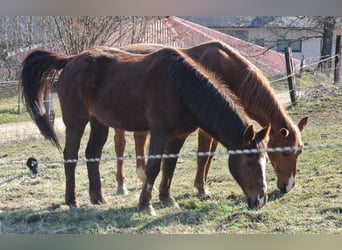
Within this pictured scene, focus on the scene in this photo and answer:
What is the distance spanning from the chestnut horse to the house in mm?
13399

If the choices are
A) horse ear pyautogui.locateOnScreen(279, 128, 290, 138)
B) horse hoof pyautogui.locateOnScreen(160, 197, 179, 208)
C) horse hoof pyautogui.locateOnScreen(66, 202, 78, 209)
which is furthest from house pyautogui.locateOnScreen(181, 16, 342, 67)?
horse hoof pyautogui.locateOnScreen(66, 202, 78, 209)

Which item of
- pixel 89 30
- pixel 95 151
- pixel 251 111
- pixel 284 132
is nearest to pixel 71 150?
pixel 95 151

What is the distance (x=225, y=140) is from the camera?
14.0 feet

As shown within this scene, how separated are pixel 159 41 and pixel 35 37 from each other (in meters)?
3.19

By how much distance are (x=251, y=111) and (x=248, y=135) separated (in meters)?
1.22

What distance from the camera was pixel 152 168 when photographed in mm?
4652

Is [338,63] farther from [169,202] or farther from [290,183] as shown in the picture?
[169,202]

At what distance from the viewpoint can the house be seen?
60.0 feet

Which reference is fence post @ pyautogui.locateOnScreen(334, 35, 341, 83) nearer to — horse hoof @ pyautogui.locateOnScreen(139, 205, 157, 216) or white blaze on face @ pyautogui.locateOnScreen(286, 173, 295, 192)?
white blaze on face @ pyautogui.locateOnScreen(286, 173, 295, 192)

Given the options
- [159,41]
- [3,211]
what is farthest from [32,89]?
[159,41]

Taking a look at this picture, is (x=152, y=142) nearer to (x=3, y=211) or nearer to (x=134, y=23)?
(x=3, y=211)

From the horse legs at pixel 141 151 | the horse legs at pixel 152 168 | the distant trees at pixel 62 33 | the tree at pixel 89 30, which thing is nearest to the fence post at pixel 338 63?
the distant trees at pixel 62 33

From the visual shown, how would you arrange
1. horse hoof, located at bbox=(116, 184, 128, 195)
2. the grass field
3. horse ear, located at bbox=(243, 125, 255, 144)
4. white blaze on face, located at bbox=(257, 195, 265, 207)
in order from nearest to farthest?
horse ear, located at bbox=(243, 125, 255, 144) < white blaze on face, located at bbox=(257, 195, 265, 207) < the grass field < horse hoof, located at bbox=(116, 184, 128, 195)

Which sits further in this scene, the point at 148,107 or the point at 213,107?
the point at 148,107
